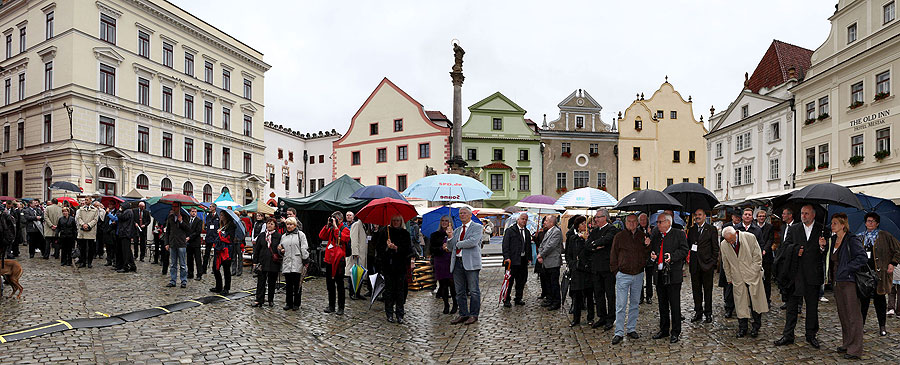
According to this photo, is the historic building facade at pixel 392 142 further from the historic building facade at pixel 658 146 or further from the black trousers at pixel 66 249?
the black trousers at pixel 66 249

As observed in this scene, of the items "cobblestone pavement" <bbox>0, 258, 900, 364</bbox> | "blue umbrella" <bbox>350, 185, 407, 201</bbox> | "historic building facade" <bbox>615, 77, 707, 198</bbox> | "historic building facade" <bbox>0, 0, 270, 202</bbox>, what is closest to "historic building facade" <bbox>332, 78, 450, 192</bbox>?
"historic building facade" <bbox>0, 0, 270, 202</bbox>

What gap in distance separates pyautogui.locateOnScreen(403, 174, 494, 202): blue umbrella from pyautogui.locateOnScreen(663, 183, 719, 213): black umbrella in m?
3.93

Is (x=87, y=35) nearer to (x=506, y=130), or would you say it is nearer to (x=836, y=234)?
(x=506, y=130)

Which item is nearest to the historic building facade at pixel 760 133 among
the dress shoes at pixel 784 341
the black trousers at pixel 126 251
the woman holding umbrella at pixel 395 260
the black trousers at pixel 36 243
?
the dress shoes at pixel 784 341

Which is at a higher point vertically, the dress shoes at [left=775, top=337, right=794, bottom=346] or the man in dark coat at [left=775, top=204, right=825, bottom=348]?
the man in dark coat at [left=775, top=204, right=825, bottom=348]

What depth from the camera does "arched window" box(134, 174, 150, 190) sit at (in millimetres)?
37750

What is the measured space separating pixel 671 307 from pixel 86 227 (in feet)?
46.8

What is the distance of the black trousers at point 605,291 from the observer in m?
8.98

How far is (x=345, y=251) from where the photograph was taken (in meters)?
10.6

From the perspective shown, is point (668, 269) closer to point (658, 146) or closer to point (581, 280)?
point (581, 280)

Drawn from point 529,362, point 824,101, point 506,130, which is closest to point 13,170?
point 506,130

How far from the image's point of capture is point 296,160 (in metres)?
63.7

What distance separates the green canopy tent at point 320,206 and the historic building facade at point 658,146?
38578mm

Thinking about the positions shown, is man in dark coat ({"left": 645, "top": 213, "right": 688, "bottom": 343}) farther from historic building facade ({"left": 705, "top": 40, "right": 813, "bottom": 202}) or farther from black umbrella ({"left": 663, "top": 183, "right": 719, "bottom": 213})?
historic building facade ({"left": 705, "top": 40, "right": 813, "bottom": 202})
